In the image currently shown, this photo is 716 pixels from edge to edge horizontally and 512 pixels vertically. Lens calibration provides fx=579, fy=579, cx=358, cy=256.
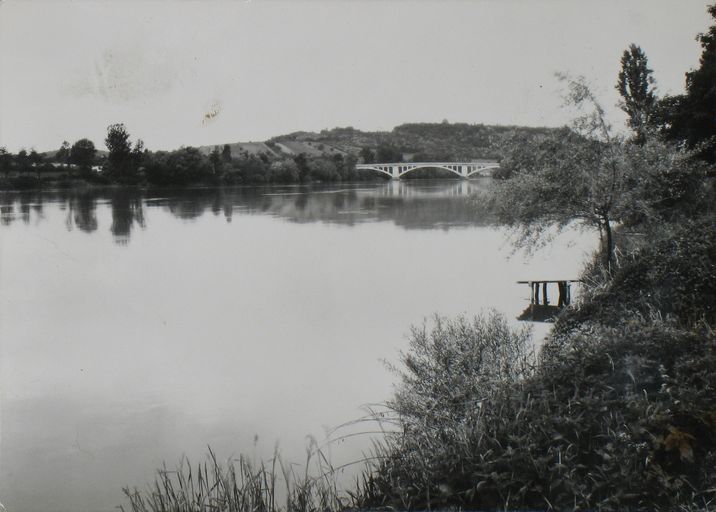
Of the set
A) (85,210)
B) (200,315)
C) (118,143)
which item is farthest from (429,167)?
(85,210)

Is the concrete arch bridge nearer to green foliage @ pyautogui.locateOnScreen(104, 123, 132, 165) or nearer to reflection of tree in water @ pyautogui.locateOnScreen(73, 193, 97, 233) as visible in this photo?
green foliage @ pyautogui.locateOnScreen(104, 123, 132, 165)

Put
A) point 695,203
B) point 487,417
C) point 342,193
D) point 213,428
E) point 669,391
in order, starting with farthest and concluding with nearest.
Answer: point 342,193
point 695,203
point 213,428
point 487,417
point 669,391

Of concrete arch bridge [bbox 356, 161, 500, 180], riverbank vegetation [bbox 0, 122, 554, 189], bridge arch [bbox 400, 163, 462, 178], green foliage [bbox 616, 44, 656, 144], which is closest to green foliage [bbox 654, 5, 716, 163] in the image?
green foliage [bbox 616, 44, 656, 144]

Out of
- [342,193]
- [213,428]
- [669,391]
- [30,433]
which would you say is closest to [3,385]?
[30,433]

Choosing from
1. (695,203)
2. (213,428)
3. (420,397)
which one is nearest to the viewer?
(420,397)

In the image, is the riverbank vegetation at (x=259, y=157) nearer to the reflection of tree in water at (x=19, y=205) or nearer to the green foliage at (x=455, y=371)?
the reflection of tree in water at (x=19, y=205)

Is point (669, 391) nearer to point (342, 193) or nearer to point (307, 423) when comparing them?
point (307, 423)
